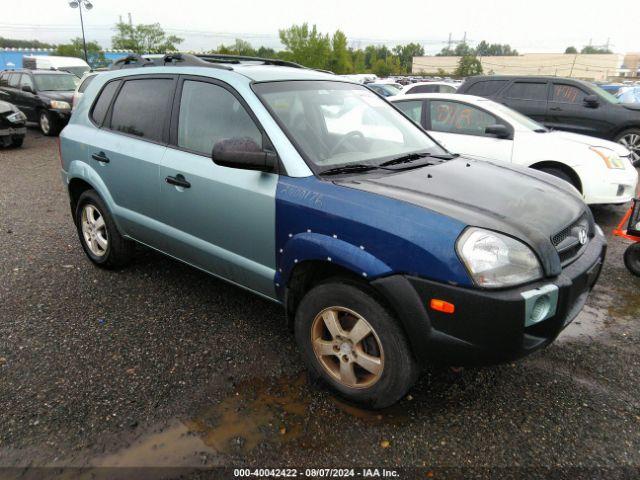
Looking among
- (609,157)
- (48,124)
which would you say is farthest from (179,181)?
(48,124)

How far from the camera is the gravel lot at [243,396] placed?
7.67 feet

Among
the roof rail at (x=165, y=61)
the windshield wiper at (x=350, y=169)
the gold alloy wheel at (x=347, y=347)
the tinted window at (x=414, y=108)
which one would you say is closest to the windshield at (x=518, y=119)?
the tinted window at (x=414, y=108)

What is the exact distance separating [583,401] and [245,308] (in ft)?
7.68

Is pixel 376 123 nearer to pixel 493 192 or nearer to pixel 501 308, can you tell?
pixel 493 192

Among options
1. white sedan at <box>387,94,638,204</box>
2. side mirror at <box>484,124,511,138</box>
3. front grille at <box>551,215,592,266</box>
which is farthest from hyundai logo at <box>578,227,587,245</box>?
side mirror at <box>484,124,511,138</box>

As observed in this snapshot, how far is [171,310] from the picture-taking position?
12.1ft

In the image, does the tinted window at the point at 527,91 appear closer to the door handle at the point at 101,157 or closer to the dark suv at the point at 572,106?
the dark suv at the point at 572,106

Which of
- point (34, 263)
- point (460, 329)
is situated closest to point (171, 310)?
point (34, 263)

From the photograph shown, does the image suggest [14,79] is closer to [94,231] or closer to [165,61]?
[94,231]

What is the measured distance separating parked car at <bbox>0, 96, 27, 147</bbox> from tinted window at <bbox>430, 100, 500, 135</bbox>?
9.50 meters

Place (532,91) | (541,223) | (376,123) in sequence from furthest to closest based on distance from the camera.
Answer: (532,91)
(376,123)
(541,223)

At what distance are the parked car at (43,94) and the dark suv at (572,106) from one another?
10193mm

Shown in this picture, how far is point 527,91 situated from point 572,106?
2.79 ft

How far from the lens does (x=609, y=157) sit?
19.1 feet
